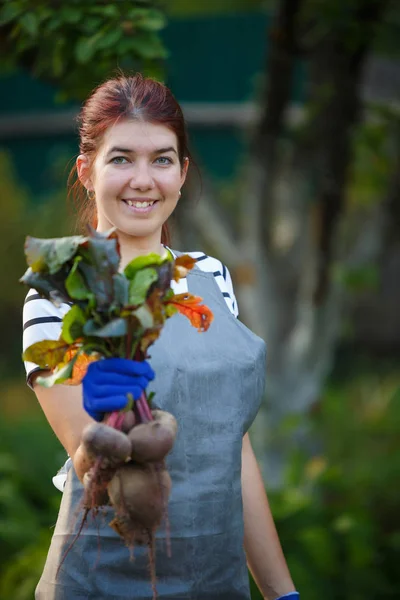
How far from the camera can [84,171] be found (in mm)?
2143

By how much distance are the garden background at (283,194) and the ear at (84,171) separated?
0.56 metres

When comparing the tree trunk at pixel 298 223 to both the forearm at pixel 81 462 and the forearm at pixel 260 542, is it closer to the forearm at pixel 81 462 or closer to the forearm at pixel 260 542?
the forearm at pixel 260 542

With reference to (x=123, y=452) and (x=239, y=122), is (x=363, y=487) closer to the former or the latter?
(x=239, y=122)

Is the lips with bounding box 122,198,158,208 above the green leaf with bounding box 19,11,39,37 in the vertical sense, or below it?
below

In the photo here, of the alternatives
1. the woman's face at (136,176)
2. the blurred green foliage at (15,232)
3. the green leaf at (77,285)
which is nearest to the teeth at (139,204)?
the woman's face at (136,176)

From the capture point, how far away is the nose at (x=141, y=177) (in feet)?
6.52

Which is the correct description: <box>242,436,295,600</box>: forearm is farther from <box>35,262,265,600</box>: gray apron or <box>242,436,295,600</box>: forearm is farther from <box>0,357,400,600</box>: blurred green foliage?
<box>0,357,400,600</box>: blurred green foliage

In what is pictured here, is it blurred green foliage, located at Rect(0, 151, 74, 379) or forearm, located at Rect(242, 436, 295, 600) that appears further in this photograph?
blurred green foliage, located at Rect(0, 151, 74, 379)

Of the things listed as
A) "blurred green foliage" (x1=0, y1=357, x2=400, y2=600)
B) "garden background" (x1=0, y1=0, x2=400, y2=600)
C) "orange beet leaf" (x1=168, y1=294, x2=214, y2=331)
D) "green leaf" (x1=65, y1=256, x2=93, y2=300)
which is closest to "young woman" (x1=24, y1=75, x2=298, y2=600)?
"orange beet leaf" (x1=168, y1=294, x2=214, y2=331)

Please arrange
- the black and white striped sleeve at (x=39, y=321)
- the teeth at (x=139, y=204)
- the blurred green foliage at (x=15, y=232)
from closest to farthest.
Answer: the black and white striped sleeve at (x=39, y=321) → the teeth at (x=139, y=204) → the blurred green foliage at (x=15, y=232)

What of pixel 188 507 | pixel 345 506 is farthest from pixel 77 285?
pixel 345 506

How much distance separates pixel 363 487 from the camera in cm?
511

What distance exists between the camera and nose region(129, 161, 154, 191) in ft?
6.52

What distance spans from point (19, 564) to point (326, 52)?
3023 millimetres
